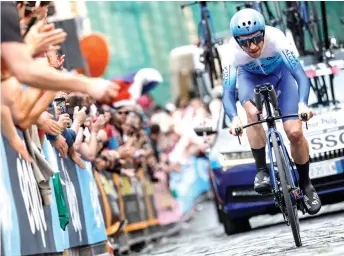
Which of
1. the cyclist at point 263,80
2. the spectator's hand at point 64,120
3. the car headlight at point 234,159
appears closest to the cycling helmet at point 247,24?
the cyclist at point 263,80

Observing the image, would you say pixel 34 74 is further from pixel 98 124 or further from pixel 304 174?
pixel 98 124

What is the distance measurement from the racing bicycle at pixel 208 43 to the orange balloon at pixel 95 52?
1578mm

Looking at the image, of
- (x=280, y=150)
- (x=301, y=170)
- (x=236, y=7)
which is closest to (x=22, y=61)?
(x=280, y=150)

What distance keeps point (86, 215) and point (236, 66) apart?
85.3 inches

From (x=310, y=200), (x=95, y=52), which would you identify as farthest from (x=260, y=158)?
(x=95, y=52)

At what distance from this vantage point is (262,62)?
13062 millimetres

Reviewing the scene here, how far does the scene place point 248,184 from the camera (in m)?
16.4

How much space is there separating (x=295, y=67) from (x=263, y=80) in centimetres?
77

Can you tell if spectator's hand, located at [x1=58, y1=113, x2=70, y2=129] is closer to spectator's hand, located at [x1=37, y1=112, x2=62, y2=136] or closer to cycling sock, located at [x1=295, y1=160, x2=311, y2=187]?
spectator's hand, located at [x1=37, y1=112, x2=62, y2=136]

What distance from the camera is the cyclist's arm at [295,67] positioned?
483 inches

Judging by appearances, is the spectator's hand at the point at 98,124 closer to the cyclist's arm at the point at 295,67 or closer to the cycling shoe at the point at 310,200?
the cyclist's arm at the point at 295,67

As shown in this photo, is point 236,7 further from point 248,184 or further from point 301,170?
point 301,170

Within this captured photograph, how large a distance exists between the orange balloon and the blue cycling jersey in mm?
7167

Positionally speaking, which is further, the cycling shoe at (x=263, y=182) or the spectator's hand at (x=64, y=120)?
the cycling shoe at (x=263, y=182)
